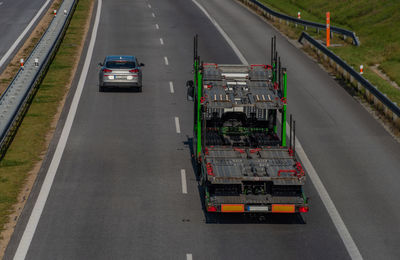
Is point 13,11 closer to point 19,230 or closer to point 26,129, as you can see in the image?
point 26,129

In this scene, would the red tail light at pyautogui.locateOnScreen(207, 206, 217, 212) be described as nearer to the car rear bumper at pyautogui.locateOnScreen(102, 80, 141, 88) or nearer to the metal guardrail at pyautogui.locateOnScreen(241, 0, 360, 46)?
the car rear bumper at pyautogui.locateOnScreen(102, 80, 141, 88)

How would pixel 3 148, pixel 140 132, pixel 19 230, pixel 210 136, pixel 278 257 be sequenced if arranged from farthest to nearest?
pixel 140 132 → pixel 3 148 → pixel 210 136 → pixel 19 230 → pixel 278 257

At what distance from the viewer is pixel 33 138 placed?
27609 millimetres

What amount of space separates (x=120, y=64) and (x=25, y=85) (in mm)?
4981

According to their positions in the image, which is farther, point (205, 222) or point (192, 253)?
point (205, 222)

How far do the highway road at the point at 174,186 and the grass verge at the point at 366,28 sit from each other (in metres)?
4.06

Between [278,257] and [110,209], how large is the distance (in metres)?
5.28

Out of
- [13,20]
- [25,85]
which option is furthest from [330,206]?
[13,20]

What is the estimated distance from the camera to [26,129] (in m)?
29.1

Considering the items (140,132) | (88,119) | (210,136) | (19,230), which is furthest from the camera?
(88,119)

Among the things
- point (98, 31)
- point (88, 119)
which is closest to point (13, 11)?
point (98, 31)

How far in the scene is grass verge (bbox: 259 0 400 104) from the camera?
41.8m

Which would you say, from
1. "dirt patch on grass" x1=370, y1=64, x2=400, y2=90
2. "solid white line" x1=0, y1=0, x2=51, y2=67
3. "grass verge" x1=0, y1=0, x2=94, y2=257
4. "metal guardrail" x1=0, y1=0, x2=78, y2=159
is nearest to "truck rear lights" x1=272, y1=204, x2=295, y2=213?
"grass verge" x1=0, y1=0, x2=94, y2=257

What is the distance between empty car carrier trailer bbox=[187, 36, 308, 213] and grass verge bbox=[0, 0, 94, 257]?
5129 mm
